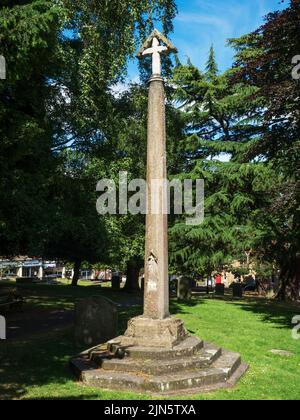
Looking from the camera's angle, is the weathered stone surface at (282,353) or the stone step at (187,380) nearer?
the stone step at (187,380)

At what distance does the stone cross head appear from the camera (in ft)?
31.7

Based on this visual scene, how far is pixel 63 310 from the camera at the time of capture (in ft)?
55.3

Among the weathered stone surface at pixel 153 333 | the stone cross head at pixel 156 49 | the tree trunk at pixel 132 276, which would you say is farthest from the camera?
the tree trunk at pixel 132 276

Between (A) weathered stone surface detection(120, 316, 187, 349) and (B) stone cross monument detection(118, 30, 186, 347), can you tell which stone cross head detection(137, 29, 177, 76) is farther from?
(A) weathered stone surface detection(120, 316, 187, 349)

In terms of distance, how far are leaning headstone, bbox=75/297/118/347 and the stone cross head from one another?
554 centimetres

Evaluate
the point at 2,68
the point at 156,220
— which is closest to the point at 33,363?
the point at 156,220

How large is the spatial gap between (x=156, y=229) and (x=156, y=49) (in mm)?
4008

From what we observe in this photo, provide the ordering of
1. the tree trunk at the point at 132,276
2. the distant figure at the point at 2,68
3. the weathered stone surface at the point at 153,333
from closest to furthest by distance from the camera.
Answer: the weathered stone surface at the point at 153,333 → the distant figure at the point at 2,68 → the tree trunk at the point at 132,276

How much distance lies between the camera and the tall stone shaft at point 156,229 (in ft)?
28.6

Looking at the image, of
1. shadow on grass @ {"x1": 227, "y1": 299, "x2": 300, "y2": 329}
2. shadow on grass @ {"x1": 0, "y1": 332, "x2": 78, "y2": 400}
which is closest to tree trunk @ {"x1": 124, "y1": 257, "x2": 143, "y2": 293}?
shadow on grass @ {"x1": 227, "y1": 299, "x2": 300, "y2": 329}

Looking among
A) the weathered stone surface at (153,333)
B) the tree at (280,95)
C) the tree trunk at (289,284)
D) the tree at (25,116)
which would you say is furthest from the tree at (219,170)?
the weathered stone surface at (153,333)

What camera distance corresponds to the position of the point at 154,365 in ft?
24.2

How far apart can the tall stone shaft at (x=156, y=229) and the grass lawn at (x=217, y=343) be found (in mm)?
2031

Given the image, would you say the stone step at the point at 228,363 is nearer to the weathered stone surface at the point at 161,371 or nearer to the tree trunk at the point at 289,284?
the weathered stone surface at the point at 161,371
